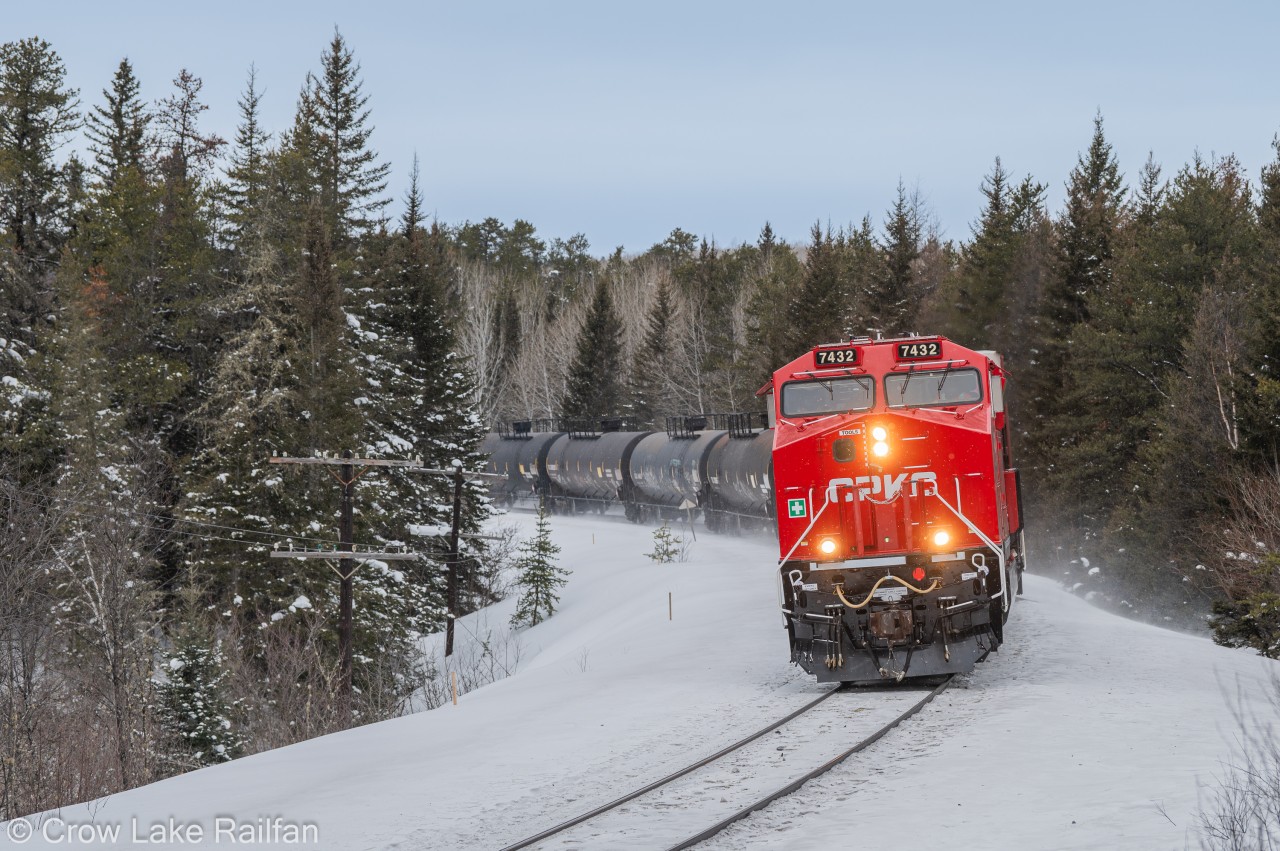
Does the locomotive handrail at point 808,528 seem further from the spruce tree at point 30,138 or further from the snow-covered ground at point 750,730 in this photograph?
the spruce tree at point 30,138

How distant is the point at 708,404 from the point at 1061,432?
4414 centimetres

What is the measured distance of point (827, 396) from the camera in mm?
15805

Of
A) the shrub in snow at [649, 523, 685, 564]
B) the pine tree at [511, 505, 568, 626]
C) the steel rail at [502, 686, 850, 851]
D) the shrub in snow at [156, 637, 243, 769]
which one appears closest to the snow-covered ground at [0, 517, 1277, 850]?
the steel rail at [502, 686, 850, 851]

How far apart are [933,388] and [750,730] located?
17.5ft

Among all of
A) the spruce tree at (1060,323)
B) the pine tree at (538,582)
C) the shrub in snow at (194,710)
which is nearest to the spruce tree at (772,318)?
the spruce tree at (1060,323)

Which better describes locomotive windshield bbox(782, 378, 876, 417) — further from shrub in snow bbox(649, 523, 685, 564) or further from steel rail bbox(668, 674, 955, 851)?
shrub in snow bbox(649, 523, 685, 564)

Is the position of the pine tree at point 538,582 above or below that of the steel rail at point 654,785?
below

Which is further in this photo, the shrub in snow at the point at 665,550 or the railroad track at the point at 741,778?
the shrub in snow at the point at 665,550

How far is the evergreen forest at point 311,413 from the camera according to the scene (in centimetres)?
2697

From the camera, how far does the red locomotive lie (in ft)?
47.8

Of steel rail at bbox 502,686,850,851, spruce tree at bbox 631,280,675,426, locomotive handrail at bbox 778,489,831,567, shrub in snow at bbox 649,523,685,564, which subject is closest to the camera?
steel rail at bbox 502,686,850,851

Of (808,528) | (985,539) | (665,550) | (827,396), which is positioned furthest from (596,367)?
(985,539)

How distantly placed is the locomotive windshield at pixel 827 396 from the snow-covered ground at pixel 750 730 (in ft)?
12.5

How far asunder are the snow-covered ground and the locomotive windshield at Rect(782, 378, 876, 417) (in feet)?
12.5
